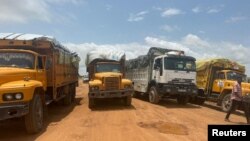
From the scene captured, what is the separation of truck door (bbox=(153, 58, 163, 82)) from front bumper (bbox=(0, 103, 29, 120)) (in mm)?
10450

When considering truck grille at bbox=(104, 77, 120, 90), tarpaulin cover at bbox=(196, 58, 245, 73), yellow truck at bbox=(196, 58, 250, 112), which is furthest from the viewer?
tarpaulin cover at bbox=(196, 58, 245, 73)

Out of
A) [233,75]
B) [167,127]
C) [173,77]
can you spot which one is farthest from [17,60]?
[233,75]

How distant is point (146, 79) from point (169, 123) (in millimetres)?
9056

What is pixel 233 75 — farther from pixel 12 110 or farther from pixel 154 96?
pixel 12 110

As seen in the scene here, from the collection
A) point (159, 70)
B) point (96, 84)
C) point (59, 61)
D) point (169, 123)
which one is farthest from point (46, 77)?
point (159, 70)

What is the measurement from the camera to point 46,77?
485 inches

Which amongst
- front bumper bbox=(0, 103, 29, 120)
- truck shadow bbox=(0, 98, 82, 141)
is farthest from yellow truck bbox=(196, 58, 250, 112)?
front bumper bbox=(0, 103, 29, 120)

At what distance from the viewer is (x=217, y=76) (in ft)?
60.6

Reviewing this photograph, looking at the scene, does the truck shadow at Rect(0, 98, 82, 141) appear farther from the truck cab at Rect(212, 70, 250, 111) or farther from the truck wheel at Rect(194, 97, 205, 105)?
the truck wheel at Rect(194, 97, 205, 105)

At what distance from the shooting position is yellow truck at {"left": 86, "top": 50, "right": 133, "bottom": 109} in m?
15.7

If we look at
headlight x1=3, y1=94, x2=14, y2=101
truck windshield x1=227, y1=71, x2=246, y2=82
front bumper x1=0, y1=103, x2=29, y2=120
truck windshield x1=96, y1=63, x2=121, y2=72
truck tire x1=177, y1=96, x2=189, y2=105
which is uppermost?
truck windshield x1=96, y1=63, x2=121, y2=72

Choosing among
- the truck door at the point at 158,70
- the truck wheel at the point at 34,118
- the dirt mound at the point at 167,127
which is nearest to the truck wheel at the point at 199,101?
the truck door at the point at 158,70

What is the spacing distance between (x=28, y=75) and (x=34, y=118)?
1.57 meters

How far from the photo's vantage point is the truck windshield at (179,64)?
18.1 meters
